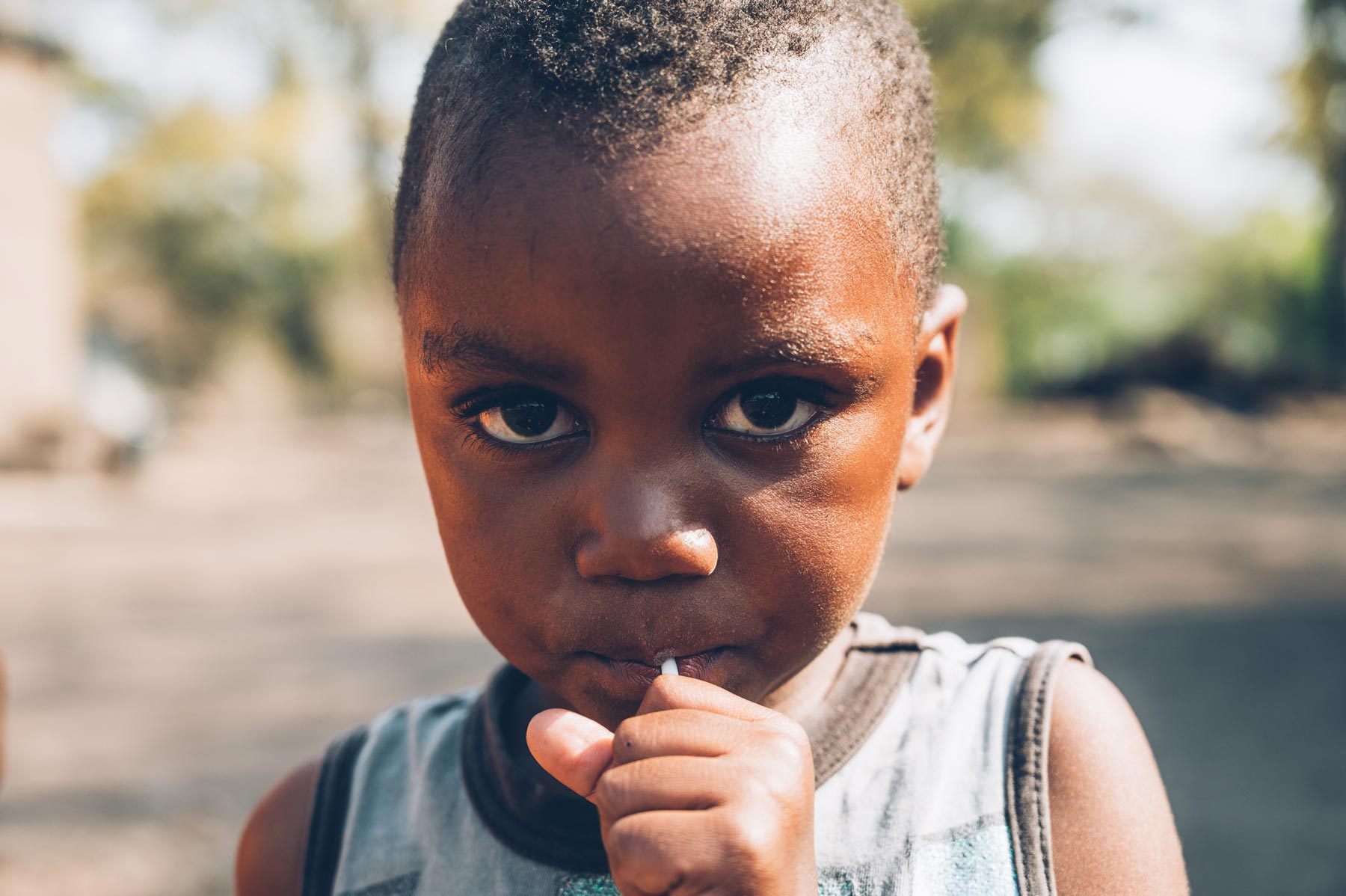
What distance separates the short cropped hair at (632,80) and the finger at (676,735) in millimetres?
507

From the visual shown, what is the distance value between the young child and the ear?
12mm

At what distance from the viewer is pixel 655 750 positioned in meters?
0.94

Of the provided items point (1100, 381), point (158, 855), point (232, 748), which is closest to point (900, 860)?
point (158, 855)

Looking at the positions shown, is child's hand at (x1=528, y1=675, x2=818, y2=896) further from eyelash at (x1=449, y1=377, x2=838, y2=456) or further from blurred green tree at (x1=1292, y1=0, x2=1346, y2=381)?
blurred green tree at (x1=1292, y1=0, x2=1346, y2=381)

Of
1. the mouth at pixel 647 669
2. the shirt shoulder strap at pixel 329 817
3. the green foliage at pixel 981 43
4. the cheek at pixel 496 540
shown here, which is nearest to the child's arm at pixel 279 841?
the shirt shoulder strap at pixel 329 817

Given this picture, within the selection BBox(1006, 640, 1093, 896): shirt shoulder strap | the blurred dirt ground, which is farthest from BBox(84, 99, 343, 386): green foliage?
BBox(1006, 640, 1093, 896): shirt shoulder strap

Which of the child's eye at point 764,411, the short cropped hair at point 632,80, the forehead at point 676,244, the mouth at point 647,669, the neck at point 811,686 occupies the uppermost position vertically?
the short cropped hair at point 632,80

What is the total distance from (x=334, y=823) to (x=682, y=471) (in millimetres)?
695

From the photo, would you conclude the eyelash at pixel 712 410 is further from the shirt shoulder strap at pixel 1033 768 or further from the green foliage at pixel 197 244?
the green foliage at pixel 197 244

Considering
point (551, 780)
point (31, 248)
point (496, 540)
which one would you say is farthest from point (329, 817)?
point (31, 248)

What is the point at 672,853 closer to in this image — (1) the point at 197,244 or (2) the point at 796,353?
(2) the point at 796,353

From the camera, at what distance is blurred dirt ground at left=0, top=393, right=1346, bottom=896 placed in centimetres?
339

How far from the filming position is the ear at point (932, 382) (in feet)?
4.17

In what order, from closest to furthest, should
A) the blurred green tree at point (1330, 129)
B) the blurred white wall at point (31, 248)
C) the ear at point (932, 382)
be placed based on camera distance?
the ear at point (932, 382)
the blurred white wall at point (31, 248)
the blurred green tree at point (1330, 129)
